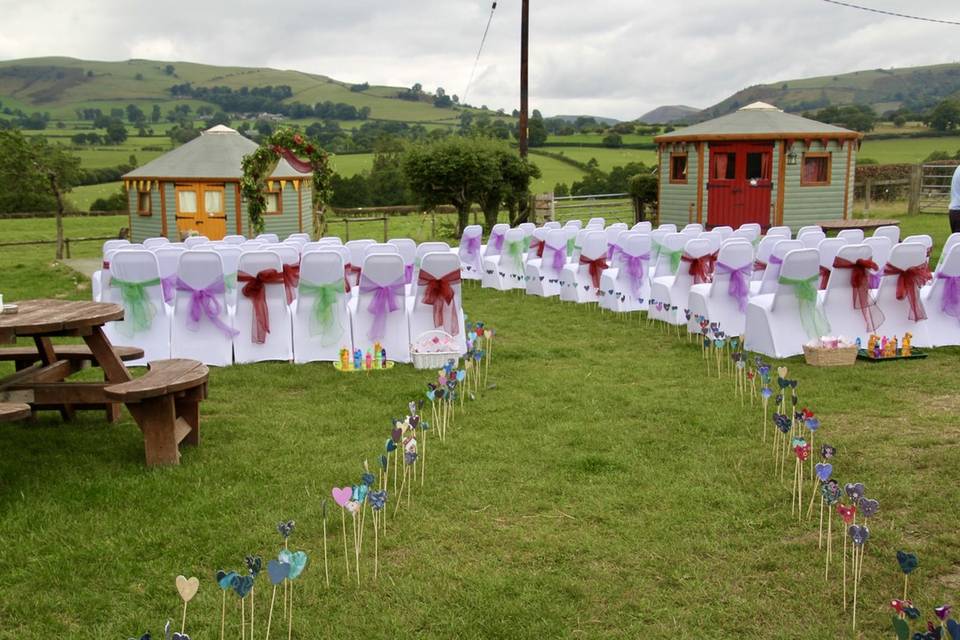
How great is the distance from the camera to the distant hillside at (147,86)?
101250 millimetres

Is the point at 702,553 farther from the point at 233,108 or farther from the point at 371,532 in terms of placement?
the point at 233,108

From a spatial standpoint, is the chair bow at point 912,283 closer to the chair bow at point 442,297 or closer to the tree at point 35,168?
the chair bow at point 442,297

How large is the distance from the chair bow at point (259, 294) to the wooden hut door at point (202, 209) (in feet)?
55.7

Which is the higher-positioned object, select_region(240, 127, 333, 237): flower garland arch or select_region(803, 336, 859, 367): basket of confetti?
select_region(240, 127, 333, 237): flower garland arch

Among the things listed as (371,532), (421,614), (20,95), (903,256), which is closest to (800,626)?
(421,614)

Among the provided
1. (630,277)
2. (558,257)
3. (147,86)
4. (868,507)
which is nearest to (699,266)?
(630,277)

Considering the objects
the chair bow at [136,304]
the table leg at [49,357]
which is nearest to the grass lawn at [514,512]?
the table leg at [49,357]

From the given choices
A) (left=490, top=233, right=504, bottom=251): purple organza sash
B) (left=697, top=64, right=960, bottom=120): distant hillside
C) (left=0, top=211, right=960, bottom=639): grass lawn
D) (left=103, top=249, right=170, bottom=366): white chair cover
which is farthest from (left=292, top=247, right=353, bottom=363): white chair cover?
(left=697, top=64, right=960, bottom=120): distant hillside

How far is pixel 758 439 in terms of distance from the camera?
19.6 ft

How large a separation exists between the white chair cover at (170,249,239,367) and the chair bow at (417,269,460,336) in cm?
183

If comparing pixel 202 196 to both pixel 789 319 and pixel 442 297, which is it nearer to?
pixel 442 297

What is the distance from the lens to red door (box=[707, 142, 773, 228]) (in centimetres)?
2166

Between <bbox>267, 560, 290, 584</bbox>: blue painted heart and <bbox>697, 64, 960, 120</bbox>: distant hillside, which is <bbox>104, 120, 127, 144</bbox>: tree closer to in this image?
<bbox>697, 64, 960, 120</bbox>: distant hillside

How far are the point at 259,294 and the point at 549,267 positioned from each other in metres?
5.50
